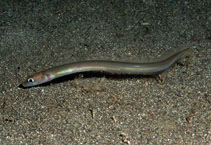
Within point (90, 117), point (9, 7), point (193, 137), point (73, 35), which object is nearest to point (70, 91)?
point (90, 117)

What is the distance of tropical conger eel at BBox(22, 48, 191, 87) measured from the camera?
414 centimetres

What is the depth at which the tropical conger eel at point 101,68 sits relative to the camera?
4.14 m

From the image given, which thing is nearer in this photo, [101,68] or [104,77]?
[101,68]

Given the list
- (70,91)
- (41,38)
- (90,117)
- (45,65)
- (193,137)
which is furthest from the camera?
(41,38)

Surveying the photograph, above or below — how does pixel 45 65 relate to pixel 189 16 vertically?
below

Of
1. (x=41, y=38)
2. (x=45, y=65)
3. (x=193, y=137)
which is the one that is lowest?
(x=193, y=137)

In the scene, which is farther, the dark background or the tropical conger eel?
the tropical conger eel

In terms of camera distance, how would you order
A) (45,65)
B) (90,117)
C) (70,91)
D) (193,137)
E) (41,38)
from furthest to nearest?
(41,38)
(45,65)
(70,91)
(90,117)
(193,137)

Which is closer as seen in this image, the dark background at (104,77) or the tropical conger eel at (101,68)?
the dark background at (104,77)

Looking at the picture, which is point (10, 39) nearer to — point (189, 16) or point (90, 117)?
point (90, 117)

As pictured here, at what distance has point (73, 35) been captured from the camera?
513 cm

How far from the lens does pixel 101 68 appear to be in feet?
13.9

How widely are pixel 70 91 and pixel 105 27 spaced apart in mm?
1948

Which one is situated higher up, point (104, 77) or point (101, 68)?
point (101, 68)
